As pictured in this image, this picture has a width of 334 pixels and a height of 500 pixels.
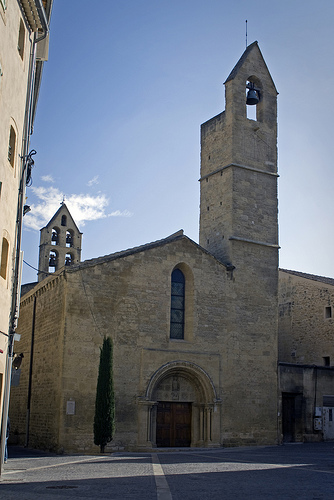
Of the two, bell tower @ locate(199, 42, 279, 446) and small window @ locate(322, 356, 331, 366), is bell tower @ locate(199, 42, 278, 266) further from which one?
small window @ locate(322, 356, 331, 366)

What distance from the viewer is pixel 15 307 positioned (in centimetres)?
1564

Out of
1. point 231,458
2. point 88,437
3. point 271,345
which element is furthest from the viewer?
point 271,345

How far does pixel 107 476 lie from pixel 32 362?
13.4 metres

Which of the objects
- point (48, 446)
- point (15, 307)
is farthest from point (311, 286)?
point (15, 307)

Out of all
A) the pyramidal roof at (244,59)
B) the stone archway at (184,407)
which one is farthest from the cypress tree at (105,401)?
the pyramidal roof at (244,59)

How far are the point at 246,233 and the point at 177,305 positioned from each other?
16.0 feet

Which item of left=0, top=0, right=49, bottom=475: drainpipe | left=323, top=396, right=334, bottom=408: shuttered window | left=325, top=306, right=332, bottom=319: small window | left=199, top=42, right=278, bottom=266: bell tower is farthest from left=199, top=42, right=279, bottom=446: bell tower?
left=0, top=0, right=49, bottom=475: drainpipe

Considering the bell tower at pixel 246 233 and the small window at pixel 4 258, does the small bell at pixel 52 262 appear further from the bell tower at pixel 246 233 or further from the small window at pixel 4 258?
the small window at pixel 4 258

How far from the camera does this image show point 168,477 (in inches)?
536

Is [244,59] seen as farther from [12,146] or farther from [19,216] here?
[12,146]

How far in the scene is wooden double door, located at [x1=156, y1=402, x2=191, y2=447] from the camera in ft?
79.3

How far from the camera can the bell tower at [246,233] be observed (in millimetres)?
25703

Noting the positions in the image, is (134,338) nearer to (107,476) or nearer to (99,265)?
(99,265)

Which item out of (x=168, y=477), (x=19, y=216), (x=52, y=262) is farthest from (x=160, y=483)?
(x=52, y=262)
